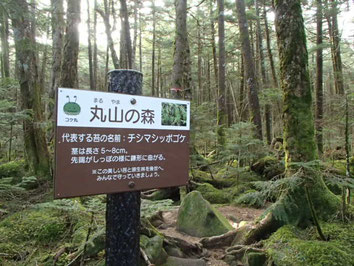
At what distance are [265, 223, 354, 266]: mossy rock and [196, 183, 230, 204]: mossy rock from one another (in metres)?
4.00

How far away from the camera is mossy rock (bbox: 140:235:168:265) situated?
146 inches

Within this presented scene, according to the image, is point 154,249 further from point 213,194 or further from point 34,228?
point 213,194

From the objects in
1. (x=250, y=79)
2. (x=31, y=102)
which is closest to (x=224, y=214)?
(x=250, y=79)

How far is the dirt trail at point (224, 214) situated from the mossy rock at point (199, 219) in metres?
0.17

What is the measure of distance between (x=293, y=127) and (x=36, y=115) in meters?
7.20

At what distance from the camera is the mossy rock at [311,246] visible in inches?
125

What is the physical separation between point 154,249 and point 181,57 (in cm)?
596

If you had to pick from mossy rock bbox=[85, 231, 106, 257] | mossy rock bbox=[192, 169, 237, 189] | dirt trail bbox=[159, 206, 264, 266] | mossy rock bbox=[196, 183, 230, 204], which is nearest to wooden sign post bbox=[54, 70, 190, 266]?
mossy rock bbox=[85, 231, 106, 257]

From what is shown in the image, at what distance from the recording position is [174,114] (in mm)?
2561

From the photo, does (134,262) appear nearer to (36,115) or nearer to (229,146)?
(229,146)

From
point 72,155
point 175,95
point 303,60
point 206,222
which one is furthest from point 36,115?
point 303,60

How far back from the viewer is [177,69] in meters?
7.95

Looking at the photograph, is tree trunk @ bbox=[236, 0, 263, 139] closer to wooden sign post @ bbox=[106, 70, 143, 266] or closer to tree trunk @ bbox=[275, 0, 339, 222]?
tree trunk @ bbox=[275, 0, 339, 222]

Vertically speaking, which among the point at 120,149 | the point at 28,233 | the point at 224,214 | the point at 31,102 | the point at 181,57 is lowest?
the point at 224,214
